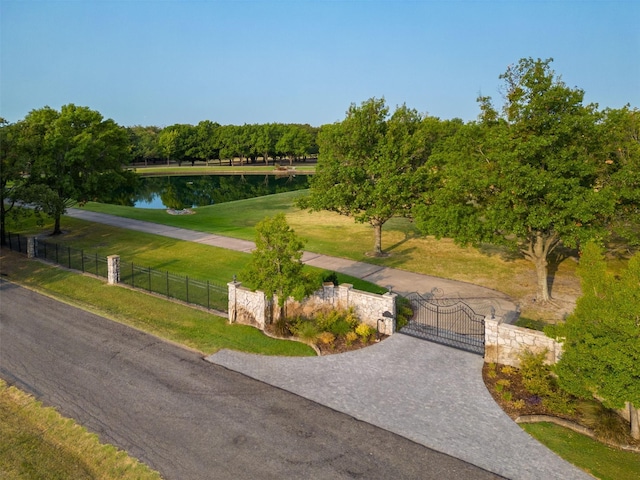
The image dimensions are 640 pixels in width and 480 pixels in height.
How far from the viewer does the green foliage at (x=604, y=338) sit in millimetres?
12039

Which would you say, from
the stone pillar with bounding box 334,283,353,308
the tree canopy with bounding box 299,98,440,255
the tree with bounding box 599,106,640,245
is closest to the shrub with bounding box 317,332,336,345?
the stone pillar with bounding box 334,283,353,308

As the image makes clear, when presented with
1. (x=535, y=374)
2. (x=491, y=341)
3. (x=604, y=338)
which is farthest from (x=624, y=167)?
(x=604, y=338)

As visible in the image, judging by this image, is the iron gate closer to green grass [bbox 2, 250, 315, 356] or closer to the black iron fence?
green grass [bbox 2, 250, 315, 356]

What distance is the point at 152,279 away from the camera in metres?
27.5

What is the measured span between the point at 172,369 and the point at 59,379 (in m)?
3.71

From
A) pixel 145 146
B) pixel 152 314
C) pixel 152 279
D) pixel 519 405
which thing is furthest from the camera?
pixel 145 146

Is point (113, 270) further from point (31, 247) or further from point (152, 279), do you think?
point (31, 247)

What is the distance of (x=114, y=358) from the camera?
17781 millimetres

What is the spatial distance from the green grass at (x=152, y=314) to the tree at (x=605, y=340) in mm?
9140

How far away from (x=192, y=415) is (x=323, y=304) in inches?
341

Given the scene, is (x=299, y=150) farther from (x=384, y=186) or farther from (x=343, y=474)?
(x=343, y=474)

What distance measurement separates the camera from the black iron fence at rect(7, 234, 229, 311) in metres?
24.5

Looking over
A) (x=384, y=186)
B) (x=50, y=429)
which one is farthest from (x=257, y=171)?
(x=50, y=429)

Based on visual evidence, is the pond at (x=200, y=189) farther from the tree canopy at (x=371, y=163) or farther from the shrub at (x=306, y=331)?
the shrub at (x=306, y=331)
